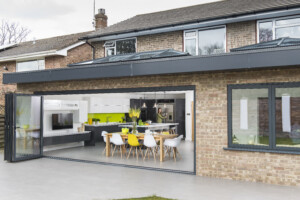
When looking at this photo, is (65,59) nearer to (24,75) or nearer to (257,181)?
(24,75)

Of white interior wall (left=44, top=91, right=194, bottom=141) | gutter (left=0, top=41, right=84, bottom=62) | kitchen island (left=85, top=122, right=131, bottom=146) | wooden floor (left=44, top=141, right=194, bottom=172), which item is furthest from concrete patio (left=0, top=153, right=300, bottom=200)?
gutter (left=0, top=41, right=84, bottom=62)

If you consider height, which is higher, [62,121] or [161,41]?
[161,41]

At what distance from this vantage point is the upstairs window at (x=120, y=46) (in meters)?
12.9

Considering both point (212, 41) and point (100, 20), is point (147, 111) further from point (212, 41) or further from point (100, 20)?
point (212, 41)

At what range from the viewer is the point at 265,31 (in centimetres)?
1040

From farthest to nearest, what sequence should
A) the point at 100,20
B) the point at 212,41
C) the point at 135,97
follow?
the point at 135,97
the point at 100,20
the point at 212,41

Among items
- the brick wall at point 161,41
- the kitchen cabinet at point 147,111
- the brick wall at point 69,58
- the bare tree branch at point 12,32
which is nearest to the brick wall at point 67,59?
the brick wall at point 69,58

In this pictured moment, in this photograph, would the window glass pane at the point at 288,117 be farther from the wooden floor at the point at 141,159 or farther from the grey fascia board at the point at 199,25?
the grey fascia board at the point at 199,25

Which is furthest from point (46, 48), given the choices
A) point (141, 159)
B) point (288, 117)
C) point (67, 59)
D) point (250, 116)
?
point (288, 117)

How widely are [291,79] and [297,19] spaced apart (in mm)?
4209

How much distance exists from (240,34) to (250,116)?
4.56 metres

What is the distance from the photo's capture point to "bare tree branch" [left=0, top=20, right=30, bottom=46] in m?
28.5

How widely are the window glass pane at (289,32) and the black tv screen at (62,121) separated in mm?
8784

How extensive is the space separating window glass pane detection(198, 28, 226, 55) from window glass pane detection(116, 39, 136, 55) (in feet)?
9.78
